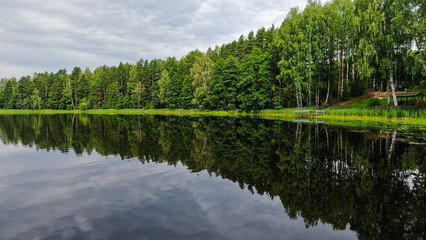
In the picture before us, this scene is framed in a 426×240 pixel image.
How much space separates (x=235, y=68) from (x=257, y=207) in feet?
189

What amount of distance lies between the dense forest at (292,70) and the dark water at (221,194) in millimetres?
23614

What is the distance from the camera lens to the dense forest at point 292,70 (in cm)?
3222

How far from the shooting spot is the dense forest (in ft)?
106

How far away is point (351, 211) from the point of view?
695 cm

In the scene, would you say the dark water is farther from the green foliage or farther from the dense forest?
the green foliage

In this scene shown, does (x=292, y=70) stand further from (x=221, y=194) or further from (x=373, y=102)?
(x=221, y=194)

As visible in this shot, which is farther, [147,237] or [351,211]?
[351,211]

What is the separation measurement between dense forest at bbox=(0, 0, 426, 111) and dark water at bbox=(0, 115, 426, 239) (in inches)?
930

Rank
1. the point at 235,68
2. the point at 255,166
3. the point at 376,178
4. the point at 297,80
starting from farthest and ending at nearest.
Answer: the point at 235,68 < the point at 297,80 < the point at 255,166 < the point at 376,178

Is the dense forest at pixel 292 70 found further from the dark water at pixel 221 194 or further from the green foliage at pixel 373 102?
the dark water at pixel 221 194

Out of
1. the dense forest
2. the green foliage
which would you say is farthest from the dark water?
the green foliage

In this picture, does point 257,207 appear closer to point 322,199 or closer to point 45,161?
point 322,199

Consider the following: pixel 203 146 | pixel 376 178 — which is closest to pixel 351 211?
pixel 376 178

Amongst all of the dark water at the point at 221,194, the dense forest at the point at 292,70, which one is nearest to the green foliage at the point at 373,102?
the dense forest at the point at 292,70
